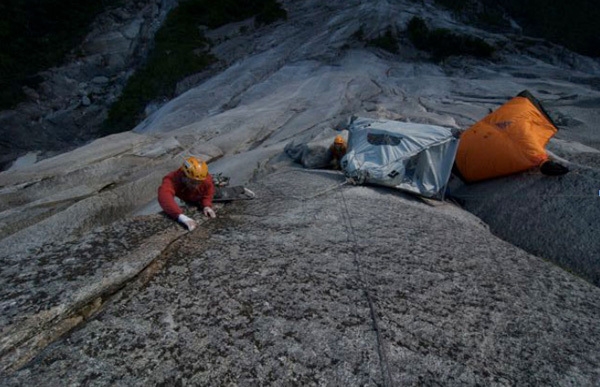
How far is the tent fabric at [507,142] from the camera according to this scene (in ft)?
25.0

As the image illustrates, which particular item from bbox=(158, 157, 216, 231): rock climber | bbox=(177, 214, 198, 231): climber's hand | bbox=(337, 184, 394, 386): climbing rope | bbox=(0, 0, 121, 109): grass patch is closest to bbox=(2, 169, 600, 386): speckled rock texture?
bbox=(337, 184, 394, 386): climbing rope

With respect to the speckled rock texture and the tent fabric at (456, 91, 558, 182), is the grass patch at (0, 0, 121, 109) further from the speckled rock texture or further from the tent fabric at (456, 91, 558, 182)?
the tent fabric at (456, 91, 558, 182)

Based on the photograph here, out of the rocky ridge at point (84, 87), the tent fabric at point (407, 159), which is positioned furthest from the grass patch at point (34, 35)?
the tent fabric at point (407, 159)

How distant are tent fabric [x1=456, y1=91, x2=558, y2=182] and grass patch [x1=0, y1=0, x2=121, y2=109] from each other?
33.1 m

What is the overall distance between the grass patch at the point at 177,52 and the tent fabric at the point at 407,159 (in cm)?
2213

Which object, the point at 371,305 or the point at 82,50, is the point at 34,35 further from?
the point at 371,305

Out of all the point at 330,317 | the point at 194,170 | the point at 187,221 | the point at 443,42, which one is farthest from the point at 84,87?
the point at 330,317

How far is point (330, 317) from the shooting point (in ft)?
11.6

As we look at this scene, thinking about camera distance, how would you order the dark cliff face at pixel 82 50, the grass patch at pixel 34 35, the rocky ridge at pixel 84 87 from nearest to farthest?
the rocky ridge at pixel 84 87, the dark cliff face at pixel 82 50, the grass patch at pixel 34 35

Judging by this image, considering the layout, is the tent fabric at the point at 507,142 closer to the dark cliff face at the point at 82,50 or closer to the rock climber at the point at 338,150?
the rock climber at the point at 338,150

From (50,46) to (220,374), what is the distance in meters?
40.5

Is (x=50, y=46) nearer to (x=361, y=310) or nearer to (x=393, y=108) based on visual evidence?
(x=393, y=108)

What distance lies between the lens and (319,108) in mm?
17078

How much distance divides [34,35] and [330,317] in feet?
140
